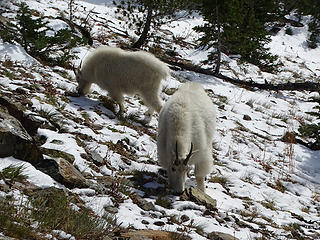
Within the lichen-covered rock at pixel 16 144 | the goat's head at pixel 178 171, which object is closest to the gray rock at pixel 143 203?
the goat's head at pixel 178 171

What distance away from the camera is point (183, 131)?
5078mm

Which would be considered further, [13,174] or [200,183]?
[200,183]

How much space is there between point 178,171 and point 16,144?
7.42 feet

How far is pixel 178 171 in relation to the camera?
194 inches

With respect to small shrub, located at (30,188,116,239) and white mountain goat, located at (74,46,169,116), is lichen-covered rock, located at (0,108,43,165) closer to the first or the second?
small shrub, located at (30,188,116,239)

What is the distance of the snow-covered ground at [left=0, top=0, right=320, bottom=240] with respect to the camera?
447cm

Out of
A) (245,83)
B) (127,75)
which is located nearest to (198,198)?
(127,75)

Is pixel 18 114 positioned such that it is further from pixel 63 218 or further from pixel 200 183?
pixel 200 183

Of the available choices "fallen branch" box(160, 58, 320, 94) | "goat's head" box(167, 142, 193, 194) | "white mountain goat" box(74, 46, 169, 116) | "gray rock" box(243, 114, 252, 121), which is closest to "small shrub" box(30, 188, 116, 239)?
"goat's head" box(167, 142, 193, 194)

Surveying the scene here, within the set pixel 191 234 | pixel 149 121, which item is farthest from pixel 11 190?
pixel 149 121

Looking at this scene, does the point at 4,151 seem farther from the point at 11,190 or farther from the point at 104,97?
the point at 104,97

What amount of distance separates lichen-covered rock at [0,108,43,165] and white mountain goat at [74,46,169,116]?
393 centimetres

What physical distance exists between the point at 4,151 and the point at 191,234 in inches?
93.8

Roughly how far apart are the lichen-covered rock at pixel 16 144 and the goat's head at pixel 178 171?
6.15ft
